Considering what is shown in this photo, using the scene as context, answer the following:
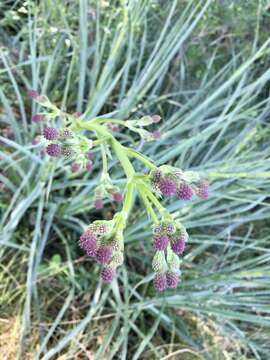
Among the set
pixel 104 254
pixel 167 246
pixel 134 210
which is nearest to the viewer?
pixel 104 254

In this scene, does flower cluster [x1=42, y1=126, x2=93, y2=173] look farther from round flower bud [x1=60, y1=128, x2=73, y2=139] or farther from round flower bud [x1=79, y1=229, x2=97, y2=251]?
round flower bud [x1=79, y1=229, x2=97, y2=251]

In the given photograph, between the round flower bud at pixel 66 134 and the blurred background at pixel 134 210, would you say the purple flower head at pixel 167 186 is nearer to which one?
the round flower bud at pixel 66 134

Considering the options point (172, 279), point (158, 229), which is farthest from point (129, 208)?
point (172, 279)

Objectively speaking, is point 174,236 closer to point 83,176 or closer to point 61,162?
point 61,162

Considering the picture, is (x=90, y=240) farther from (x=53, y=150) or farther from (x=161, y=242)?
(x=53, y=150)

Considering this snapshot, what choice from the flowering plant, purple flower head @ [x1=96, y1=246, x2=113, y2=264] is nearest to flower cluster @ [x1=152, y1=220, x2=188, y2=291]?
the flowering plant

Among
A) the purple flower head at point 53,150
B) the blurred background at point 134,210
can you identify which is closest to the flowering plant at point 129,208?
the purple flower head at point 53,150

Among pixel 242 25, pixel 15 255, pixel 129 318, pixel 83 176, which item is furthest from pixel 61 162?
pixel 242 25
